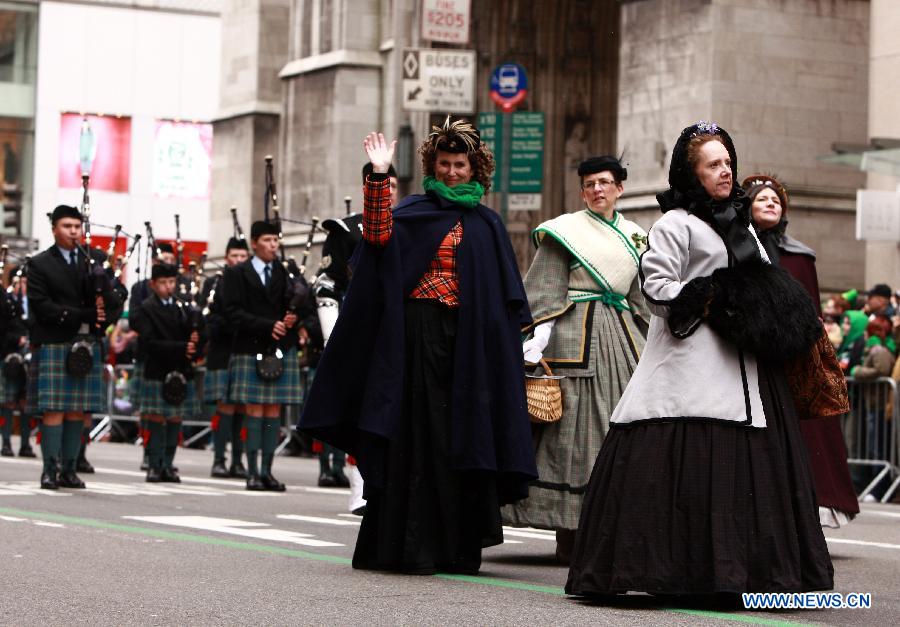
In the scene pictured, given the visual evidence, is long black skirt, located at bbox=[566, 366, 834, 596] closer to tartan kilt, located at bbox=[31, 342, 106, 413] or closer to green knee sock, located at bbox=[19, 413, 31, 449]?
tartan kilt, located at bbox=[31, 342, 106, 413]

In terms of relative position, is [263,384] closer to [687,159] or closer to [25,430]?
[25,430]

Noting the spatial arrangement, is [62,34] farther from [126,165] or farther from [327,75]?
[327,75]

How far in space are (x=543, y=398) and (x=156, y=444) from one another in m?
8.14

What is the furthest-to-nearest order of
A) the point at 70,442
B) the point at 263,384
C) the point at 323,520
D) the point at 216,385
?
the point at 216,385 → the point at 263,384 → the point at 70,442 → the point at 323,520

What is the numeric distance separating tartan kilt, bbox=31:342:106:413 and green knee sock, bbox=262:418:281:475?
1.48 m

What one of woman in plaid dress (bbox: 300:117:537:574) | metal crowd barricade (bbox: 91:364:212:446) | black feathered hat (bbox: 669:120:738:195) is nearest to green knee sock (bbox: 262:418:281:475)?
woman in plaid dress (bbox: 300:117:537:574)

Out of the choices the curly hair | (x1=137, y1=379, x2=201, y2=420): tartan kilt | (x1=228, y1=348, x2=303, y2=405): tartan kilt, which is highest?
the curly hair

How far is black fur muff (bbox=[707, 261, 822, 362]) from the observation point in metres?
7.93

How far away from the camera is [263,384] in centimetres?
1705

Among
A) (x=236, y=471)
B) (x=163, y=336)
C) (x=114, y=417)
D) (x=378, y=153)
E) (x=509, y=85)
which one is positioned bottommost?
(x=114, y=417)

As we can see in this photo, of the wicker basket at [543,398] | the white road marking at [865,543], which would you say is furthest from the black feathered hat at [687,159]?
the white road marking at [865,543]

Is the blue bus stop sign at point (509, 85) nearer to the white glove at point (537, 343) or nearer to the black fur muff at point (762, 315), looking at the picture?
the white glove at point (537, 343)

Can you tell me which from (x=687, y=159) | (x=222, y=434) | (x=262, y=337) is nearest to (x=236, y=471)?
(x=222, y=434)

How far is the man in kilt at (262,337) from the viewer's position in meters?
17.0
